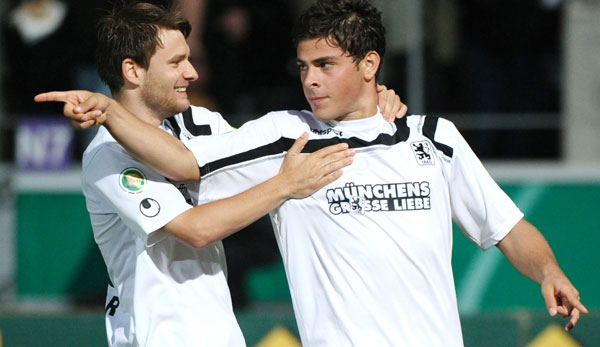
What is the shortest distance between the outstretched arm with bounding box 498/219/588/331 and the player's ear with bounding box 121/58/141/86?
154 centimetres

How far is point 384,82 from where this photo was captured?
7555 mm

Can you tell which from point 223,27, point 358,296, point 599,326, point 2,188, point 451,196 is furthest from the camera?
point 223,27

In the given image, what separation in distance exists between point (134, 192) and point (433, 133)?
1138 millimetres

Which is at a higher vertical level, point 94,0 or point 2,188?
point 94,0

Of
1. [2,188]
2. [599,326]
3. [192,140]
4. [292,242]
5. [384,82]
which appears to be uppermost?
[192,140]

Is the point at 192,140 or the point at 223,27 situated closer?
the point at 192,140

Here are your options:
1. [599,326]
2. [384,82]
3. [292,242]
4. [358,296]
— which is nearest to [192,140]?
[292,242]

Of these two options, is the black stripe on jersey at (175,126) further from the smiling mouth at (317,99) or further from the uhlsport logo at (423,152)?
the uhlsport logo at (423,152)

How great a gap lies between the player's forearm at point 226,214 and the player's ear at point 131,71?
1.94ft

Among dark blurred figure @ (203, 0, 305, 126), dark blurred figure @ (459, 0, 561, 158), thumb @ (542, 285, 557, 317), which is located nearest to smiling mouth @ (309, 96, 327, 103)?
thumb @ (542, 285, 557, 317)

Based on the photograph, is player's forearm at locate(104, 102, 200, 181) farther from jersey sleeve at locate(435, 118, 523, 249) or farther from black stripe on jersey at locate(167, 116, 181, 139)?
jersey sleeve at locate(435, 118, 523, 249)

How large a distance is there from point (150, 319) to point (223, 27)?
4.61m

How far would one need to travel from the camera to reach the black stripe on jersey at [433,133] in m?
3.58

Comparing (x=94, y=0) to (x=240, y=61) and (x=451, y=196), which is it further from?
(x=451, y=196)
